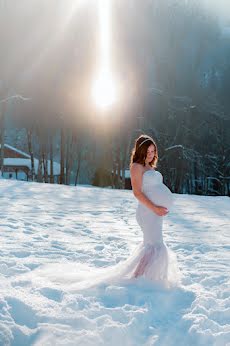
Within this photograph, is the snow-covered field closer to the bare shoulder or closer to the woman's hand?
the woman's hand

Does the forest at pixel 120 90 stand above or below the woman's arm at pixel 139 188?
above

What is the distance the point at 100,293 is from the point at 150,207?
1077 millimetres

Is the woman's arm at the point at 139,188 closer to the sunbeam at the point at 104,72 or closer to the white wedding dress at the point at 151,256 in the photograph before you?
the white wedding dress at the point at 151,256

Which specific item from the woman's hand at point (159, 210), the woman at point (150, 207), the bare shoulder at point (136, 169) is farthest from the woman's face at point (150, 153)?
the woman's hand at point (159, 210)

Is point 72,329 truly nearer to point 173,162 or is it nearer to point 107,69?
point 107,69

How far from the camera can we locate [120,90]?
31344 mm

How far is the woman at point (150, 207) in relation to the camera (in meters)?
4.50

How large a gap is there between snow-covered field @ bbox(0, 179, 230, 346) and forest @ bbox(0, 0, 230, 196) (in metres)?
20.0

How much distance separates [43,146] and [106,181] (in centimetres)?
1378

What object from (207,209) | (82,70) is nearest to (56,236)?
(207,209)

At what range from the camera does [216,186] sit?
42.2 metres

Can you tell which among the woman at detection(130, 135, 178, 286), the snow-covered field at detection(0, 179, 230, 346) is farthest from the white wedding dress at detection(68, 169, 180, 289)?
the snow-covered field at detection(0, 179, 230, 346)

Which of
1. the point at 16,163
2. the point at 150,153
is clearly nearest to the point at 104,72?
the point at 16,163

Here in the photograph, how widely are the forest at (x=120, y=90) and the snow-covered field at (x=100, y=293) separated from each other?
20.0 meters
